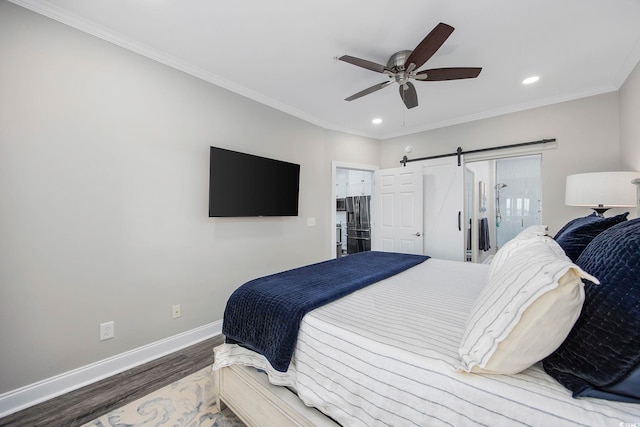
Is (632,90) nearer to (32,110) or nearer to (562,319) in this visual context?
(562,319)

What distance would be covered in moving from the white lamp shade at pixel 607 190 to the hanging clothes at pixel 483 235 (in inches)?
121

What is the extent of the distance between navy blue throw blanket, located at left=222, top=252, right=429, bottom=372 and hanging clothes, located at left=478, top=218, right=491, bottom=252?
4.23m

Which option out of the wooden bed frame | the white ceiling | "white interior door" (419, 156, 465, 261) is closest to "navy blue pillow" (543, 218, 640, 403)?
the wooden bed frame

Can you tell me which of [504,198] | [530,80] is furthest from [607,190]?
[504,198]

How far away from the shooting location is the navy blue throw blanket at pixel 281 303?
1224mm

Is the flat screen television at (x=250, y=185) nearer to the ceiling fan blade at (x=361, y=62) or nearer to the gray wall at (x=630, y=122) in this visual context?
the ceiling fan blade at (x=361, y=62)

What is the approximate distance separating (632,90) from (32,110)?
491 centimetres

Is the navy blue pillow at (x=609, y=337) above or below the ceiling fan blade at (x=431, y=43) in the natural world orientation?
below

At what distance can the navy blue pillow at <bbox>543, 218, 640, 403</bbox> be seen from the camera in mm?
622

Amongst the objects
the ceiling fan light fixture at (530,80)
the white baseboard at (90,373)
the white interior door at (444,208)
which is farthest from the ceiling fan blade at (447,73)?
the white baseboard at (90,373)

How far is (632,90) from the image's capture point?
2.37m

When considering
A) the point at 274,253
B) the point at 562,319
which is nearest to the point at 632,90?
the point at 562,319

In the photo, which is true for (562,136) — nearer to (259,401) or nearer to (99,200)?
(259,401)

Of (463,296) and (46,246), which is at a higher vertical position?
(46,246)
